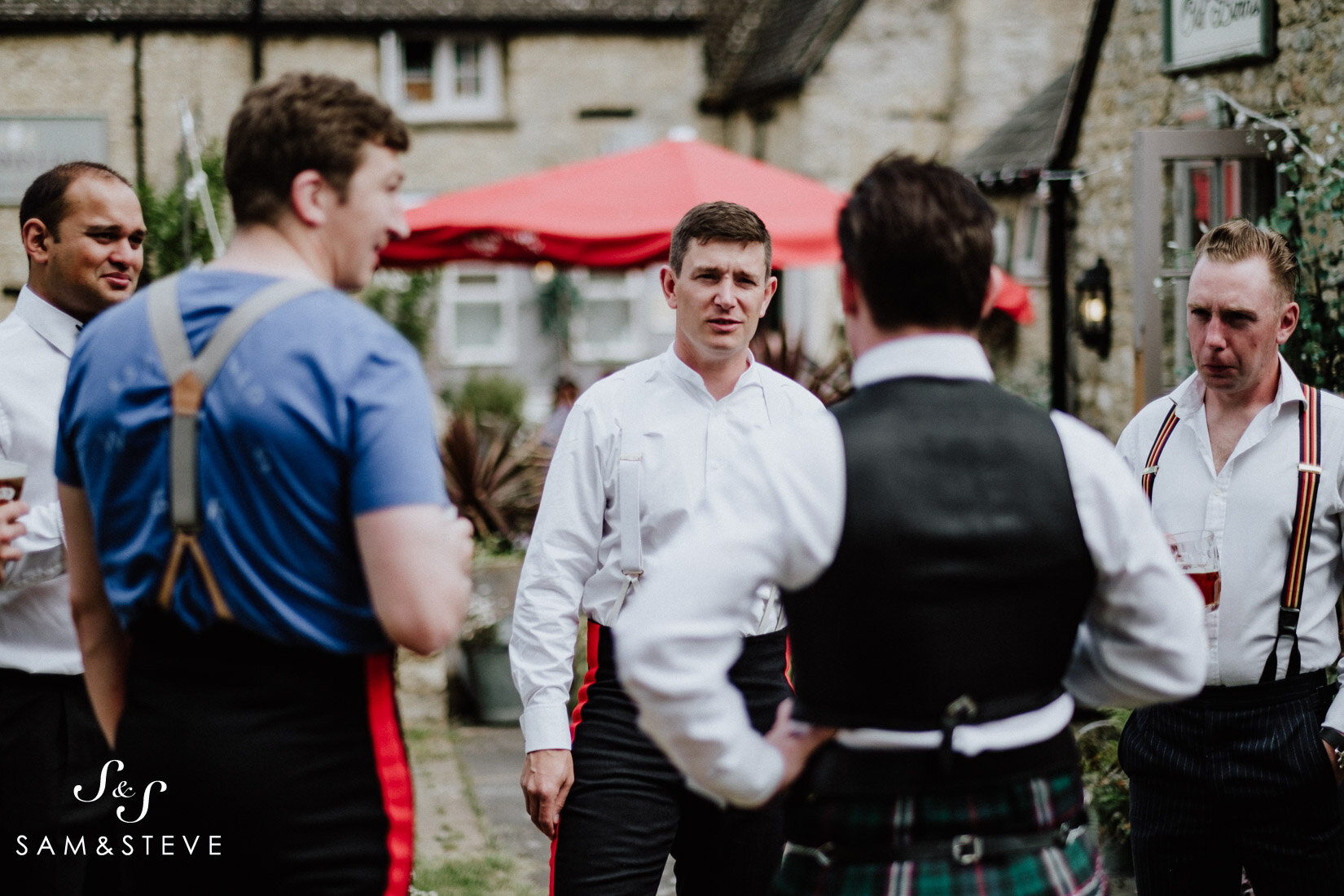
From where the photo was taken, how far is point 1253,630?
3109 mm

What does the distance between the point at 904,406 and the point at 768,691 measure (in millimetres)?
1476

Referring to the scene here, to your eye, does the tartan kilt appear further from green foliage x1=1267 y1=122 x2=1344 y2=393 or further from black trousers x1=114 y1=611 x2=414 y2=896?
green foliage x1=1267 y1=122 x2=1344 y2=393

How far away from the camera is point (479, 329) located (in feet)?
78.4

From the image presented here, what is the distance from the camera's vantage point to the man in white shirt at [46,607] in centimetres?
308

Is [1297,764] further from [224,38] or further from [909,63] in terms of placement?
[224,38]

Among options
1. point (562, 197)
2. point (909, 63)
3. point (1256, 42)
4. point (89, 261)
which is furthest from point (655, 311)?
point (89, 261)

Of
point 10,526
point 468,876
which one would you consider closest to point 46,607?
point 10,526

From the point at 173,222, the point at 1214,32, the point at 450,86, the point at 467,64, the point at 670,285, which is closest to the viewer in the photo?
the point at 670,285

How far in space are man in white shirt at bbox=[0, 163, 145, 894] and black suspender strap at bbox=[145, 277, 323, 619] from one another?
1128mm

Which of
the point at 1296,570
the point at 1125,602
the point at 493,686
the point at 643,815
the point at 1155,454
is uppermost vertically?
the point at 1155,454

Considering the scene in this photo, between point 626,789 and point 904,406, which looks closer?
point 904,406

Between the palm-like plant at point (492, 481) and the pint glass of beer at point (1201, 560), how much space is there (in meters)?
6.80

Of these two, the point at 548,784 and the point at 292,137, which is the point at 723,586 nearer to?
the point at 292,137

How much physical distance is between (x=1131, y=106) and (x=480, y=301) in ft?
52.0
